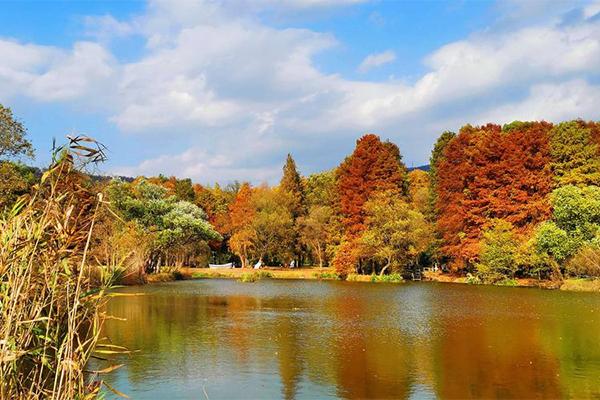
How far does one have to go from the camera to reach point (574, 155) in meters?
39.8

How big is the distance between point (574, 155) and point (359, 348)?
31686 millimetres

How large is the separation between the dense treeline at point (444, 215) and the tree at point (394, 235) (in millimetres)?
94

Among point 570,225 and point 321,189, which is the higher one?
point 321,189

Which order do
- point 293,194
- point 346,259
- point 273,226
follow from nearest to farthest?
point 346,259
point 273,226
point 293,194

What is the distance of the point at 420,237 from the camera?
44.3m

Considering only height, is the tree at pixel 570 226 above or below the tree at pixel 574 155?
below

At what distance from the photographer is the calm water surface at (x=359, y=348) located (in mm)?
10930

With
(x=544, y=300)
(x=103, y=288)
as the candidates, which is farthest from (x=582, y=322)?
(x=103, y=288)

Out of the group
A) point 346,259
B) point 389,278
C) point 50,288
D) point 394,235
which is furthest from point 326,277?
point 50,288

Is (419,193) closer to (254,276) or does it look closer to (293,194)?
(293,194)

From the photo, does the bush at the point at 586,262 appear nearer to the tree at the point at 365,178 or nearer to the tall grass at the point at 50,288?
the tree at the point at 365,178

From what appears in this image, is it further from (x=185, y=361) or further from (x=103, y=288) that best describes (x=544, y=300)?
(x=103, y=288)

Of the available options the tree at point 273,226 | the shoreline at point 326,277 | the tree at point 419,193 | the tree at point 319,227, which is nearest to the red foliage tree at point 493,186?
the shoreline at point 326,277

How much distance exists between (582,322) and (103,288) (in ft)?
63.1
